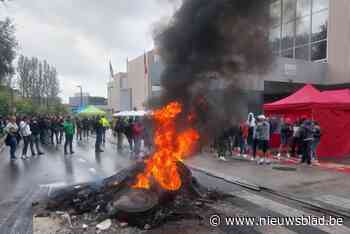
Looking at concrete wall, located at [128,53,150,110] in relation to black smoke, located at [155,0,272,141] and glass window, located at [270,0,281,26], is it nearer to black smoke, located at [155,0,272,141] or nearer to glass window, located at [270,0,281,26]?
black smoke, located at [155,0,272,141]

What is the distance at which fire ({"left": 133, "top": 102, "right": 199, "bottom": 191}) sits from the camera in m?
5.26

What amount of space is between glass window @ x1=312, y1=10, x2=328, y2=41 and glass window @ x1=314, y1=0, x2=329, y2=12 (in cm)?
31

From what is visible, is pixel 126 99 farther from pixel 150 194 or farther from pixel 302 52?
pixel 150 194

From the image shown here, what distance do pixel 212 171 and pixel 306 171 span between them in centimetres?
274

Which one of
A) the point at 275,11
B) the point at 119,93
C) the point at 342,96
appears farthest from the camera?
the point at 119,93

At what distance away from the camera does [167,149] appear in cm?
587

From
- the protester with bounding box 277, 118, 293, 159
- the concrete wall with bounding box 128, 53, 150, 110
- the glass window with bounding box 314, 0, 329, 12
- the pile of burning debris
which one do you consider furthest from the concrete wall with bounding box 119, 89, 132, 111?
the pile of burning debris

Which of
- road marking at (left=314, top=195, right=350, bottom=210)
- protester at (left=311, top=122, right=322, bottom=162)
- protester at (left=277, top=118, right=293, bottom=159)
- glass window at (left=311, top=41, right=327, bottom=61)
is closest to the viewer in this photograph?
road marking at (left=314, top=195, right=350, bottom=210)

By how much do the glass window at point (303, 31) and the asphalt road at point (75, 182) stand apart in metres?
13.9

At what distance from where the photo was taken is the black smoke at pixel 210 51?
5.58 meters

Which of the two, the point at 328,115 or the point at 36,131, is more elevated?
the point at 328,115

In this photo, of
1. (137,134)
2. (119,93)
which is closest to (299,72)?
(137,134)

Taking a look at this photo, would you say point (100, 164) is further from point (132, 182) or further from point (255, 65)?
point (255, 65)

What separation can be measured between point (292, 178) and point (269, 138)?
3.16 metres
